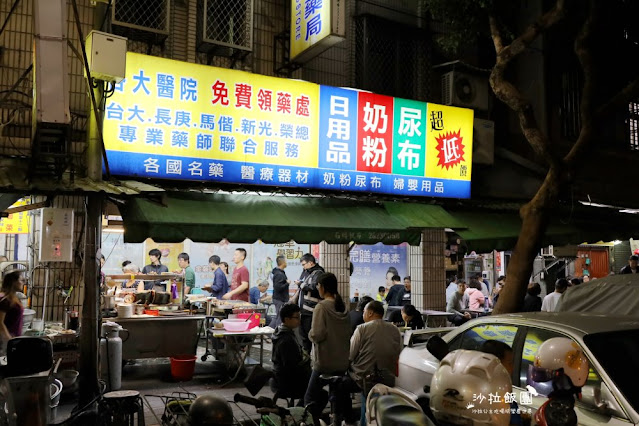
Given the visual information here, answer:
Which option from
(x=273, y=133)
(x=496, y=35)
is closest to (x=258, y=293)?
(x=273, y=133)

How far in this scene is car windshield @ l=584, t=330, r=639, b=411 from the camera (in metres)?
4.28

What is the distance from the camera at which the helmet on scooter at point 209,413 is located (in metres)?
2.97

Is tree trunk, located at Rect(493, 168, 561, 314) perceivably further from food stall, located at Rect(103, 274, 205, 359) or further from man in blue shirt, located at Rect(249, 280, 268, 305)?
man in blue shirt, located at Rect(249, 280, 268, 305)

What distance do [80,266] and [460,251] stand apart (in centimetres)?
1299

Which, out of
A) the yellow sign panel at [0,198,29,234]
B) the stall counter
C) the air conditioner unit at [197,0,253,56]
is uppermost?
the air conditioner unit at [197,0,253,56]

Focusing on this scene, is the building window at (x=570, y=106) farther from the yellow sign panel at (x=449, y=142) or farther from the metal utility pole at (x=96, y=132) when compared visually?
the metal utility pole at (x=96, y=132)

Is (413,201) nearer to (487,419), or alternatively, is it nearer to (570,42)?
(570,42)

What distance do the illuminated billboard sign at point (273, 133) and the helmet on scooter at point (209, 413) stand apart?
621 centimetres

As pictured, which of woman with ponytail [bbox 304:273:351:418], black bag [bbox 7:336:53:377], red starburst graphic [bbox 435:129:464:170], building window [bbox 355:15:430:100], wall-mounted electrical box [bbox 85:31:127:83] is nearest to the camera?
black bag [bbox 7:336:53:377]

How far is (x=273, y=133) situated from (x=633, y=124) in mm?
12732

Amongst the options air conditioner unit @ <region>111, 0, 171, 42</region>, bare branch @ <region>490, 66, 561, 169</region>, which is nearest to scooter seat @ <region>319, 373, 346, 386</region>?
bare branch @ <region>490, 66, 561, 169</region>

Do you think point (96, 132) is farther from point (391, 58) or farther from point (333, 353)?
point (391, 58)

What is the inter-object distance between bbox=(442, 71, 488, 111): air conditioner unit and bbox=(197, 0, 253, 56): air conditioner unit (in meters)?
4.92

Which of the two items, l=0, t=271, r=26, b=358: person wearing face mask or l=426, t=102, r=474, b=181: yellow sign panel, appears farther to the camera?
l=426, t=102, r=474, b=181: yellow sign panel
